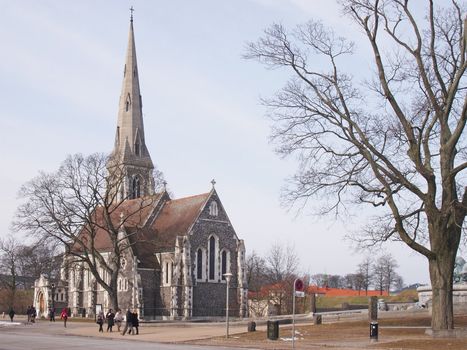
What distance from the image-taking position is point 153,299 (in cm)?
6053

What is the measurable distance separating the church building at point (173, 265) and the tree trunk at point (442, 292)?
3084cm

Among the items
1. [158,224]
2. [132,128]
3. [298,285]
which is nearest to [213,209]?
[158,224]

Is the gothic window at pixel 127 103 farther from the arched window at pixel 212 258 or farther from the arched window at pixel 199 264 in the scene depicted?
the arched window at pixel 199 264

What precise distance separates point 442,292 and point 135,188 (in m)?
52.0

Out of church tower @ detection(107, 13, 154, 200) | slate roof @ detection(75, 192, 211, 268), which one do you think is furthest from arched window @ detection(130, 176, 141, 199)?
slate roof @ detection(75, 192, 211, 268)

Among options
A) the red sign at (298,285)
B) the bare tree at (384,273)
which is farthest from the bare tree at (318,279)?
the red sign at (298,285)

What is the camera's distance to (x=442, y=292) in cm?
2688

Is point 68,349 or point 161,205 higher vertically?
point 161,205

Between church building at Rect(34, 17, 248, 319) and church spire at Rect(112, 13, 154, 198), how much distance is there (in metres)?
7.96

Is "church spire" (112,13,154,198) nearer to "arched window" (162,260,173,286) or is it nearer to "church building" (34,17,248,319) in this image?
"church building" (34,17,248,319)

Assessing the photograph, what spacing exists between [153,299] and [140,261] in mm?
3516

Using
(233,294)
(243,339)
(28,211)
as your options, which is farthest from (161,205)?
(243,339)

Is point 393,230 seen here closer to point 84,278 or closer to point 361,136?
point 361,136

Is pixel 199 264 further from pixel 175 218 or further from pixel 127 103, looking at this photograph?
pixel 127 103
